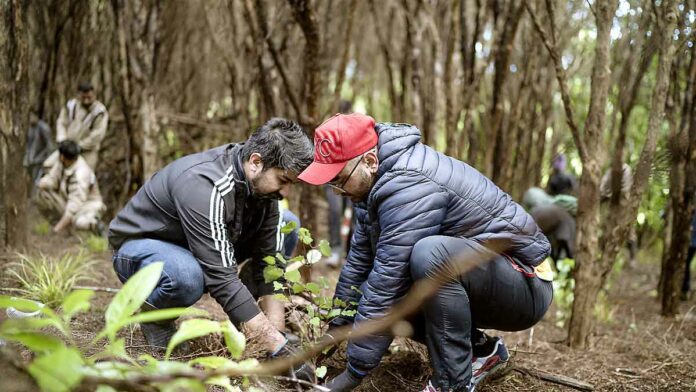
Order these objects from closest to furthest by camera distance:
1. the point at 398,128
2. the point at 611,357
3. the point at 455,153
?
the point at 398,128
the point at 611,357
the point at 455,153

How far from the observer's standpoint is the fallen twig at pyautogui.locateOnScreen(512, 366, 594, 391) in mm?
2705

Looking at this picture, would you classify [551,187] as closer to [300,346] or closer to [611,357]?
[611,357]

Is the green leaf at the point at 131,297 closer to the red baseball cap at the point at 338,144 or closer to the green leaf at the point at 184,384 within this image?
the green leaf at the point at 184,384

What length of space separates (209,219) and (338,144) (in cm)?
63

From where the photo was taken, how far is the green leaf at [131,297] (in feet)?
4.58

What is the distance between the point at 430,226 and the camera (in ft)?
7.30

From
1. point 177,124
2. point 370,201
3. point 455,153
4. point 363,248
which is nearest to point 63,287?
point 363,248

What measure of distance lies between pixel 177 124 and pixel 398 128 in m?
6.69

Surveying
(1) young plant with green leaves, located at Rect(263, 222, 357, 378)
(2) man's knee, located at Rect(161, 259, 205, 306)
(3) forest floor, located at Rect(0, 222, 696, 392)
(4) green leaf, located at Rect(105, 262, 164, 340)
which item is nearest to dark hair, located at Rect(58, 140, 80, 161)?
(3) forest floor, located at Rect(0, 222, 696, 392)

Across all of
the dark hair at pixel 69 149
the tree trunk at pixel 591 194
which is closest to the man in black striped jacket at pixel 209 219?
the tree trunk at pixel 591 194

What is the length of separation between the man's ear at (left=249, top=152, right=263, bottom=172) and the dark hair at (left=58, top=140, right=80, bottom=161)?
405 cm

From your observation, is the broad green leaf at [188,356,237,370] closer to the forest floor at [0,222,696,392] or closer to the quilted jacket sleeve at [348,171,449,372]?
the quilted jacket sleeve at [348,171,449,372]

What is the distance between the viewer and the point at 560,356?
321 centimetres

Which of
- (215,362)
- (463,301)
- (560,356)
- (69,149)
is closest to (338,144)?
(463,301)
